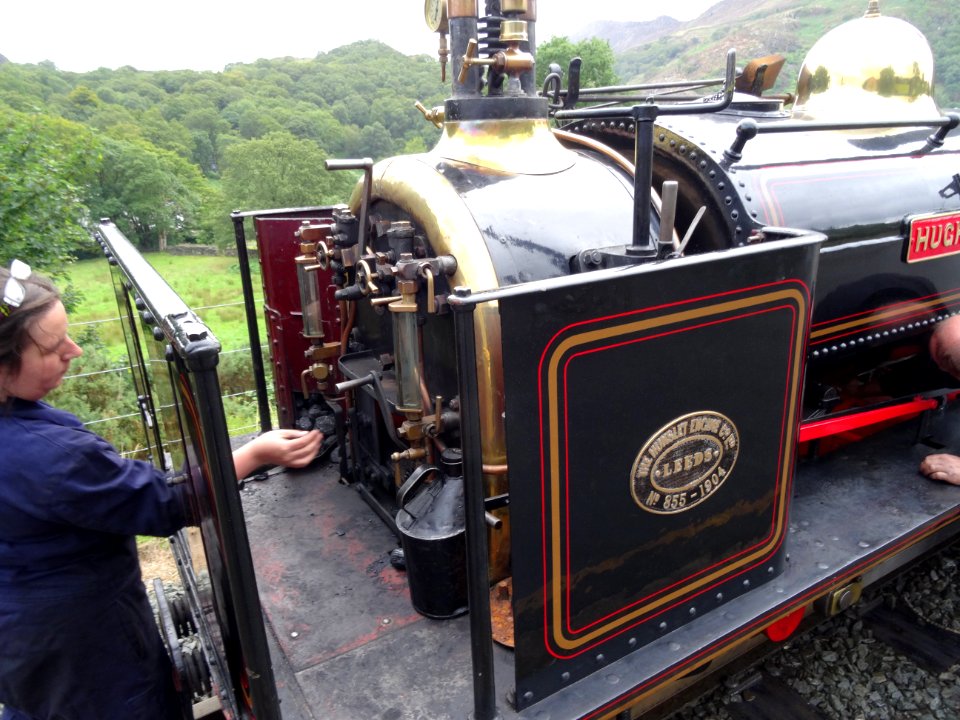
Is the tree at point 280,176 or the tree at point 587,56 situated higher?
the tree at point 587,56

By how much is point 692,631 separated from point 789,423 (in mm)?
704

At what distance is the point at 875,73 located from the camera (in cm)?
344

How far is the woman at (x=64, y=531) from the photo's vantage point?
1552mm

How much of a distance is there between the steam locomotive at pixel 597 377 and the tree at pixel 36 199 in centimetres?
601

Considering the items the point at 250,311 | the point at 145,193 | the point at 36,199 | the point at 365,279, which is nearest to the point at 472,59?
the point at 365,279

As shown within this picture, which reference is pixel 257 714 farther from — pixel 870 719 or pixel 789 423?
pixel 870 719

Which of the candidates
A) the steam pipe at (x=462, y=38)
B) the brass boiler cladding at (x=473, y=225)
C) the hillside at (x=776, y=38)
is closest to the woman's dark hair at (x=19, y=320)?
the brass boiler cladding at (x=473, y=225)

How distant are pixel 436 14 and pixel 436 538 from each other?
6.06 feet

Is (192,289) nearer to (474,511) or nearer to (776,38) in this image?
(474,511)

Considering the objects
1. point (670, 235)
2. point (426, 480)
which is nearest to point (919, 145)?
point (670, 235)

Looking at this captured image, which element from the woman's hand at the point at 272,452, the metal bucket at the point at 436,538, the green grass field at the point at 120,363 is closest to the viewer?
the woman's hand at the point at 272,452

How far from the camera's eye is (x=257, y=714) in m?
1.55

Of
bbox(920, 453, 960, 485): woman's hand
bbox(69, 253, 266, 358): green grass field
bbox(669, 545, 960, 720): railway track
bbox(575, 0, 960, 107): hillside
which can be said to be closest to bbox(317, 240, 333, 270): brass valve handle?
bbox(669, 545, 960, 720): railway track

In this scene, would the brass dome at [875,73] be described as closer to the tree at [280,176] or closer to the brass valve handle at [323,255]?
the brass valve handle at [323,255]
